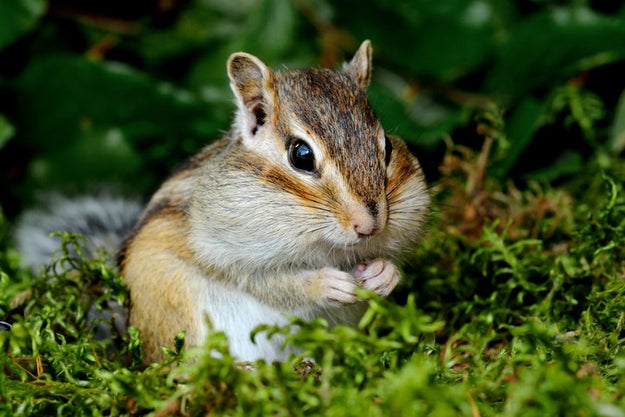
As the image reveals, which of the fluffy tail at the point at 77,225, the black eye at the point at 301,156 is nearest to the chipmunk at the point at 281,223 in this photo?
the black eye at the point at 301,156

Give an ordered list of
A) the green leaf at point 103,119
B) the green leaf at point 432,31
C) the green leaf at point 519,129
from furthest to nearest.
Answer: the green leaf at point 432,31, the green leaf at point 103,119, the green leaf at point 519,129

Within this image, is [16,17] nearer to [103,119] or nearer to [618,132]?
[103,119]

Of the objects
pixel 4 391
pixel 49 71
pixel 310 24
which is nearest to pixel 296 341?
pixel 4 391

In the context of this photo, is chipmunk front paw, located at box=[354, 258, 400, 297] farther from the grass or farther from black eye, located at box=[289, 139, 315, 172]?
black eye, located at box=[289, 139, 315, 172]

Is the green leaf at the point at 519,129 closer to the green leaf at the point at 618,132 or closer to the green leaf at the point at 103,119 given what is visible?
the green leaf at the point at 618,132

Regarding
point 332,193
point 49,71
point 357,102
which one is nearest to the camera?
point 332,193

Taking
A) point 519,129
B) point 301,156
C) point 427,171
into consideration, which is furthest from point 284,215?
point 519,129

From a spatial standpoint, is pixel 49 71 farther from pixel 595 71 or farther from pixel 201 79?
pixel 595 71
